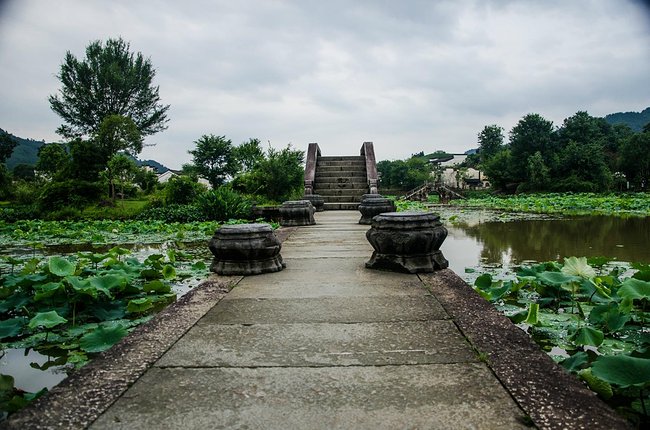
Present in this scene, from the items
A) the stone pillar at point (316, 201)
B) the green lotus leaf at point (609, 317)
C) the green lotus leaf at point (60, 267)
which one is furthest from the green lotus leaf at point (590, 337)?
the stone pillar at point (316, 201)

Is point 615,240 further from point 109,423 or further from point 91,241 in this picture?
point 91,241

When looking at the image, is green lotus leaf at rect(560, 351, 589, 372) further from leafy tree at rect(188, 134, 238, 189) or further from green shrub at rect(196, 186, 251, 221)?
leafy tree at rect(188, 134, 238, 189)

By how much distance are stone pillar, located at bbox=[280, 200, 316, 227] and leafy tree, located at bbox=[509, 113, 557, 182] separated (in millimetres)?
40656

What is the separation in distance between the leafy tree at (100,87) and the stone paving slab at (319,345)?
34.7 m

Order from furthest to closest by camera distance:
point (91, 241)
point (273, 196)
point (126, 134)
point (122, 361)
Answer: point (126, 134), point (273, 196), point (91, 241), point (122, 361)

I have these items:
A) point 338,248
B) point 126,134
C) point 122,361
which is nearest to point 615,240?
point 338,248

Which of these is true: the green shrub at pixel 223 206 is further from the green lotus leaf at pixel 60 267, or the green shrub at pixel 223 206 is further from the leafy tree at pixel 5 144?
the leafy tree at pixel 5 144

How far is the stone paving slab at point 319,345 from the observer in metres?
2.12

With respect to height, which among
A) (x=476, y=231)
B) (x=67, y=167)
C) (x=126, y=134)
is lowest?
(x=476, y=231)

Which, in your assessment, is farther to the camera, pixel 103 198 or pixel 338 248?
pixel 103 198

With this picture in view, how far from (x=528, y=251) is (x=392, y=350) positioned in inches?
203

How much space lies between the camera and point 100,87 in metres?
34.2

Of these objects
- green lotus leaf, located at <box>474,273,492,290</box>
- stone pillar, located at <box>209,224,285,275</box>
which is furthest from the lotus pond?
green lotus leaf, located at <box>474,273,492,290</box>

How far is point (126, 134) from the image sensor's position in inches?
858
